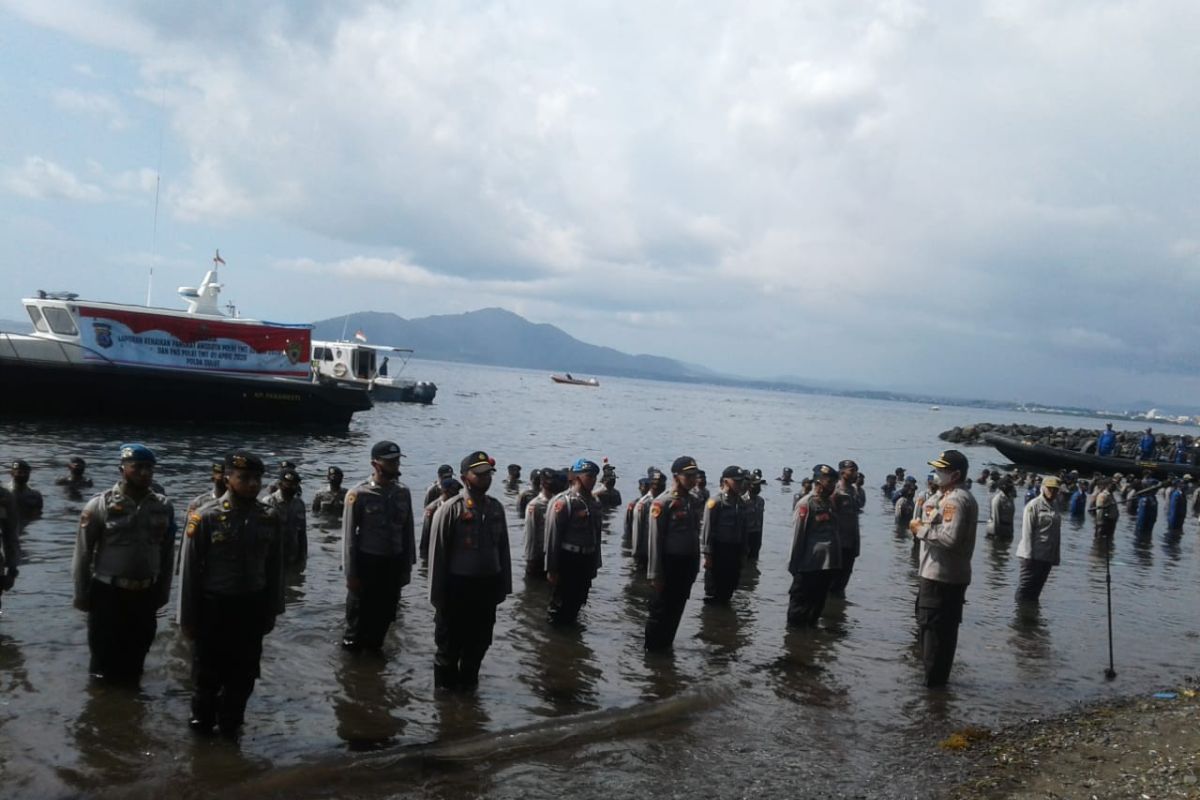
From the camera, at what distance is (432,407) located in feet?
216

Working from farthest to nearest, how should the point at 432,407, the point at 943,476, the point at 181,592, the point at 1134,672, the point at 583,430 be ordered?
the point at 432,407, the point at 583,430, the point at 1134,672, the point at 943,476, the point at 181,592

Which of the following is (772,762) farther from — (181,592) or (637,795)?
(181,592)

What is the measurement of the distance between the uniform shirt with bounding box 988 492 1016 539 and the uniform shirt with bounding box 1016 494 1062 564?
5.20 m

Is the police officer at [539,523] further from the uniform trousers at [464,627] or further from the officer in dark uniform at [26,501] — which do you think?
the officer in dark uniform at [26,501]

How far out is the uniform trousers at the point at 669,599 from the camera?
8.82m

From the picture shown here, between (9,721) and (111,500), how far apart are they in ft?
5.60

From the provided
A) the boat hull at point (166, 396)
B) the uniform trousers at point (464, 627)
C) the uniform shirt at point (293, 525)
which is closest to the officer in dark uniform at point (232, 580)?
the uniform trousers at point (464, 627)

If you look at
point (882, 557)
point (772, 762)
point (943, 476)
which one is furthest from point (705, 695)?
point (882, 557)

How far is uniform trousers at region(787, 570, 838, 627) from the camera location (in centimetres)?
1047

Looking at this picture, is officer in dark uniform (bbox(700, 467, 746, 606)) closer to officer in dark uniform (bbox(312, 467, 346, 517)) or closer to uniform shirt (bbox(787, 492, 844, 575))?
uniform shirt (bbox(787, 492, 844, 575))

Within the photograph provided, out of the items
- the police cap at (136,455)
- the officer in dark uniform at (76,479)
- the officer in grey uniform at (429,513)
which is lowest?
the officer in dark uniform at (76,479)

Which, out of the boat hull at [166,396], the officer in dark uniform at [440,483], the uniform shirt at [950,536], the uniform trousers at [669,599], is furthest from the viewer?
the boat hull at [166,396]

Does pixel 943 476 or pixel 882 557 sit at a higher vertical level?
pixel 943 476

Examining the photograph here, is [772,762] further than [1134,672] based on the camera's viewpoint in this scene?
No
